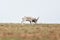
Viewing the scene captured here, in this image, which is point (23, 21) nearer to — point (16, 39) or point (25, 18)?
point (25, 18)

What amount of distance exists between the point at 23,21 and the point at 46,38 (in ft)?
63.1

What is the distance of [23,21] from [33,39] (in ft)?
65.1

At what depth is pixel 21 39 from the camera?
13.8 meters

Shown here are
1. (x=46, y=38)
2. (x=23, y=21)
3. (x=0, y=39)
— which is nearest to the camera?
(x=0, y=39)

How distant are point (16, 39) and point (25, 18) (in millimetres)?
19950

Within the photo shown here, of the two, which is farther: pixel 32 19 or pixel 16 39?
pixel 32 19

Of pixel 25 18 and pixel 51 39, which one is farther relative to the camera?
pixel 25 18

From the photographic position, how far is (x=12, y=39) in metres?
13.8

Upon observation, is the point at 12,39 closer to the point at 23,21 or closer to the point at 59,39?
the point at 59,39

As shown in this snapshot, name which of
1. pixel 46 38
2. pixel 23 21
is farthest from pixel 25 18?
pixel 46 38

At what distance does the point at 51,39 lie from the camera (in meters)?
14.1

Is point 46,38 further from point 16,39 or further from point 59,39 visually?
point 16,39

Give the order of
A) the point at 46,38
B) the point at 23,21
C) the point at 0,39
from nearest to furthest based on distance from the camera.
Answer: the point at 0,39 < the point at 46,38 < the point at 23,21

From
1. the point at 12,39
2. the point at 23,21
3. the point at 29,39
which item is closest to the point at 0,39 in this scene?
the point at 12,39
